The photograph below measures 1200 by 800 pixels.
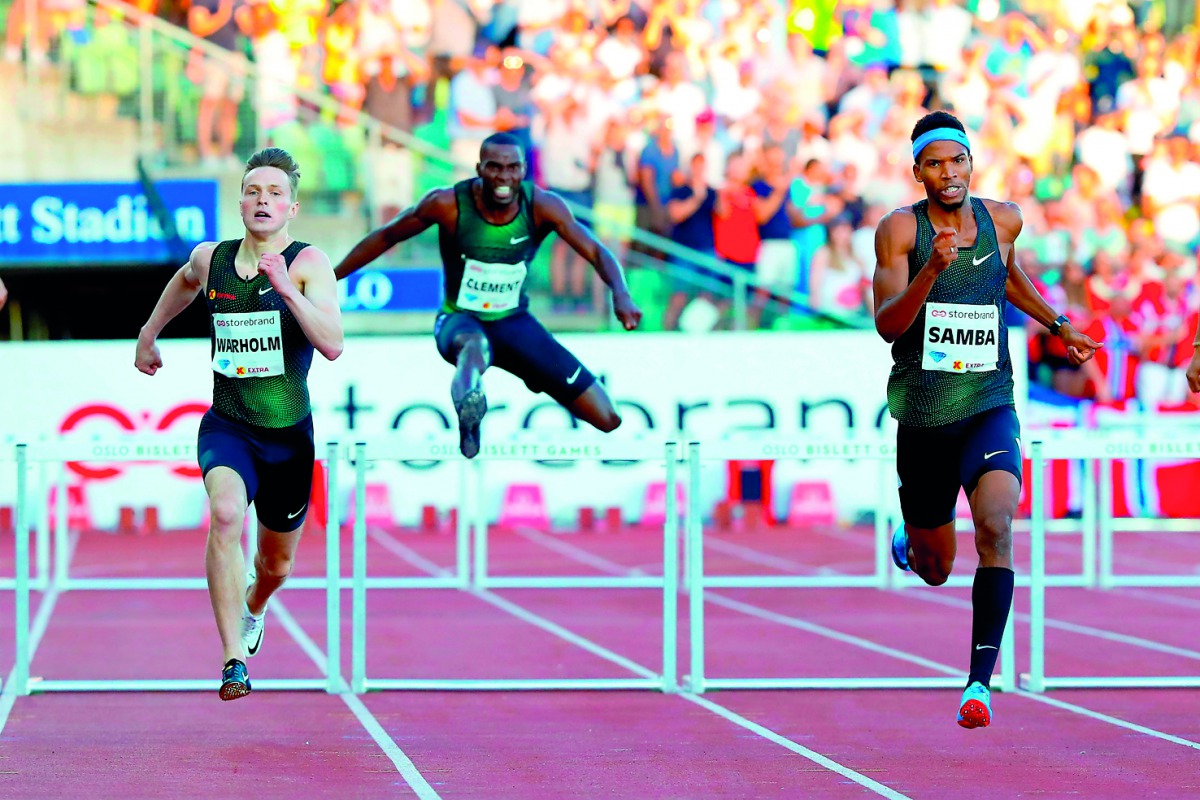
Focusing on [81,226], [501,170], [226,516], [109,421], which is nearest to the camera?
[226,516]

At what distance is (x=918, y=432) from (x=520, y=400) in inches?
349

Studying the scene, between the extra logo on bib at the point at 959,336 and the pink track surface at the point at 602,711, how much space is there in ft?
4.40

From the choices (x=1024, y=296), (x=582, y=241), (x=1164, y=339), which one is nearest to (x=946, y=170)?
(x=1024, y=296)

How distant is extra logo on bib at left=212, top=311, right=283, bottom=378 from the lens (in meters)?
5.48

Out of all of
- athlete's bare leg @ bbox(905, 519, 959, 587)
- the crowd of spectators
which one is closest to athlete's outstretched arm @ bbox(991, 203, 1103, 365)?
athlete's bare leg @ bbox(905, 519, 959, 587)

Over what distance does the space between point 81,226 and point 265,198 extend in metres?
9.61

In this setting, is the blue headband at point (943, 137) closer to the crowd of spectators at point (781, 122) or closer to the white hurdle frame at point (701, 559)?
the white hurdle frame at point (701, 559)

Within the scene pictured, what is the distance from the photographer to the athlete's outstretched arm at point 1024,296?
5.51 metres

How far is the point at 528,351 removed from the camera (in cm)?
703

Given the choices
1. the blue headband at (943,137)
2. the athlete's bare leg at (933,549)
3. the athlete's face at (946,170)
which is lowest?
the athlete's bare leg at (933,549)

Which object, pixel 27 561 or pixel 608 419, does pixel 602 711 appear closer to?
pixel 608 419

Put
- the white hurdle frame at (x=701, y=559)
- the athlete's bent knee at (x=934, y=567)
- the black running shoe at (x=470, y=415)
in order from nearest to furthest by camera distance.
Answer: the athlete's bent knee at (x=934, y=567) → the black running shoe at (x=470, y=415) → the white hurdle frame at (x=701, y=559)

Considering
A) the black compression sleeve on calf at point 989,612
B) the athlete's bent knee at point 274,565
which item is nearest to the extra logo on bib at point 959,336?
the black compression sleeve on calf at point 989,612

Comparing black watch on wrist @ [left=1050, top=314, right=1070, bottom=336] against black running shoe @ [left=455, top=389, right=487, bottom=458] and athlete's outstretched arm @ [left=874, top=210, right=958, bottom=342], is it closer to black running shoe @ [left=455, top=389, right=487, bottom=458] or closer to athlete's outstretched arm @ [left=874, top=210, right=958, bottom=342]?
athlete's outstretched arm @ [left=874, top=210, right=958, bottom=342]
